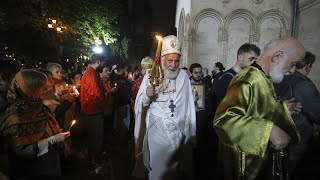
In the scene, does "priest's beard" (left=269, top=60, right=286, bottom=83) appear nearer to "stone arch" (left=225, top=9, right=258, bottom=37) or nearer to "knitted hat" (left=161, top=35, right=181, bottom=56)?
"knitted hat" (left=161, top=35, right=181, bottom=56)

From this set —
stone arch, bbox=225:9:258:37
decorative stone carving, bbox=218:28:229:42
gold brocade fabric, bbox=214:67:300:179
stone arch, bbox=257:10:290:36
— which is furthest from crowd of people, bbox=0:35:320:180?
stone arch, bbox=257:10:290:36

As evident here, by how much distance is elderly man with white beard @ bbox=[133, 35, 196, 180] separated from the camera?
15.5 ft

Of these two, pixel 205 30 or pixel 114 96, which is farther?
pixel 205 30

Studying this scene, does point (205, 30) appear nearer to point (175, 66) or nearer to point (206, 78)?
point (206, 78)

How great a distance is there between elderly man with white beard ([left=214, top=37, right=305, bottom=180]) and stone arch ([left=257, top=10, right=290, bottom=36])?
12.3 m

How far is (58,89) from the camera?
7.18m

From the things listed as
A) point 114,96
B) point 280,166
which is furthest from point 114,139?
point 280,166

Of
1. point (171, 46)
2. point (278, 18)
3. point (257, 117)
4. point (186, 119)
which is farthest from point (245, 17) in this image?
point (257, 117)

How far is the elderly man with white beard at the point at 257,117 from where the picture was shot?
270 centimetres

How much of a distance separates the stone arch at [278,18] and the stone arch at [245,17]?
0.24 m

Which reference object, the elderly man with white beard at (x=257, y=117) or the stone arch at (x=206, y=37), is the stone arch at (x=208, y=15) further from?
the elderly man with white beard at (x=257, y=117)

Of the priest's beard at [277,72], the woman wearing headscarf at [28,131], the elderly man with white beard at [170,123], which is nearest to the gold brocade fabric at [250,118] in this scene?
the priest's beard at [277,72]

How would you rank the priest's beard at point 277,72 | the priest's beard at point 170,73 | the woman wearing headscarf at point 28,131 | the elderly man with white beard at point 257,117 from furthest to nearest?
the priest's beard at point 170,73, the woman wearing headscarf at point 28,131, the priest's beard at point 277,72, the elderly man with white beard at point 257,117

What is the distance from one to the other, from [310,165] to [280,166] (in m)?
2.95
